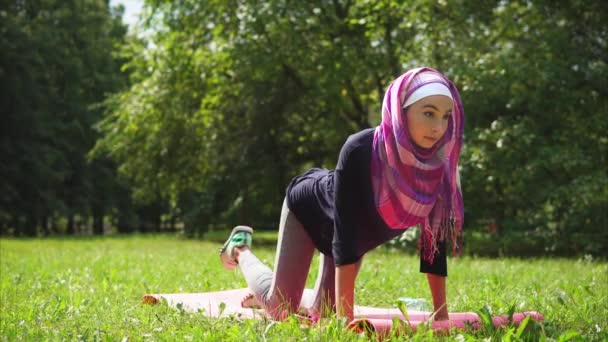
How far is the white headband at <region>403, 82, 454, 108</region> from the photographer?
10.9 ft

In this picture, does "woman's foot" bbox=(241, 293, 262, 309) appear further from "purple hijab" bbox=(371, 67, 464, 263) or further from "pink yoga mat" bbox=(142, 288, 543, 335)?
"purple hijab" bbox=(371, 67, 464, 263)

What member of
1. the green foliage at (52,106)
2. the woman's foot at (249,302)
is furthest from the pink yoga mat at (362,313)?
the green foliage at (52,106)

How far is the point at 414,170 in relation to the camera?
3.42 metres

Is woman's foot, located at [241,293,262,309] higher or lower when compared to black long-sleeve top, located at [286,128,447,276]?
lower

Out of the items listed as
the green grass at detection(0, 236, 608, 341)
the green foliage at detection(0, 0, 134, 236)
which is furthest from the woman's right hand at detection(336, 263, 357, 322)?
the green foliage at detection(0, 0, 134, 236)

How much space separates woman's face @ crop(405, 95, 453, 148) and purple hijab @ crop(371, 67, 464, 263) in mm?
38

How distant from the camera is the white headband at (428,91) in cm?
334

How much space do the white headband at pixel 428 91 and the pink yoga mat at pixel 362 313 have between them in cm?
117

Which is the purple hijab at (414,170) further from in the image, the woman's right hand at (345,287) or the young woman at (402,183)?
the woman's right hand at (345,287)

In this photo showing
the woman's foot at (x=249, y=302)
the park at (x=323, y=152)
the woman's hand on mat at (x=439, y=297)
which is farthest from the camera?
the woman's foot at (x=249, y=302)

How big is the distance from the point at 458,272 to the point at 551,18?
6371 mm

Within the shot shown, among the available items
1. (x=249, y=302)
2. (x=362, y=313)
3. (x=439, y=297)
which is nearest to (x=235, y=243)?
(x=249, y=302)

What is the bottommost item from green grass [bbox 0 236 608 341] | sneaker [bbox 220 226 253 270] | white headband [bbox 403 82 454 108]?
green grass [bbox 0 236 608 341]

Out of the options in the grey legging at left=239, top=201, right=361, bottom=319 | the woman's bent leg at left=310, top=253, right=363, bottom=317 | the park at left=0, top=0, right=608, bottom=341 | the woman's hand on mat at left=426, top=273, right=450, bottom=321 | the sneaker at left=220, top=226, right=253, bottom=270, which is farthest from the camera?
the sneaker at left=220, top=226, right=253, bottom=270
